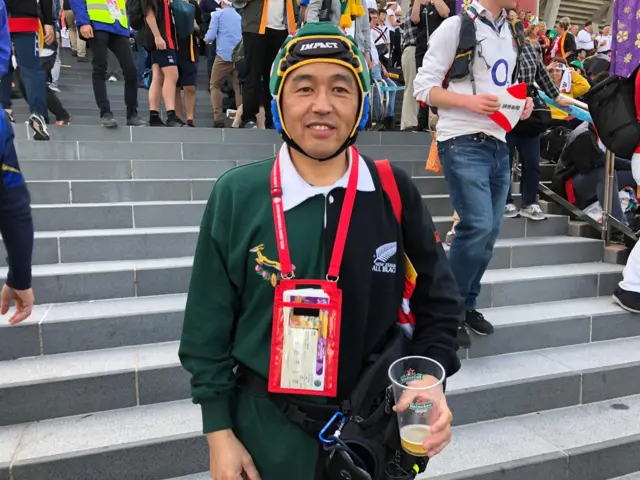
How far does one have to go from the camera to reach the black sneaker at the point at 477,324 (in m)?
3.27

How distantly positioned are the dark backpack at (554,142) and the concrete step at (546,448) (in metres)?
3.66

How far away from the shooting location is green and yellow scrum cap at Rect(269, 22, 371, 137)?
1.25 m

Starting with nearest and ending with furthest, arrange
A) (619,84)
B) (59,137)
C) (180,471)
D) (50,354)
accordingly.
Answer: (180,471) → (50,354) → (619,84) → (59,137)

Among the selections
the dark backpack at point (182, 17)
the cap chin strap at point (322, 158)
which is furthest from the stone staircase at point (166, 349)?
the dark backpack at point (182, 17)

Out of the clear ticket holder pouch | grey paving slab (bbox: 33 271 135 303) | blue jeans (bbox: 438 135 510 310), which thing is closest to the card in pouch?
the clear ticket holder pouch

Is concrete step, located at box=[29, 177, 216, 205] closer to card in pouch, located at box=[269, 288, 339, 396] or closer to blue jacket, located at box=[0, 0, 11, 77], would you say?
blue jacket, located at box=[0, 0, 11, 77]

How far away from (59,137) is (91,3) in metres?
1.43

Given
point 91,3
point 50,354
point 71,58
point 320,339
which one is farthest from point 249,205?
point 71,58

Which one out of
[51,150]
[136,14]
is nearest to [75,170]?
[51,150]

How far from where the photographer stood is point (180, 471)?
2.45 meters

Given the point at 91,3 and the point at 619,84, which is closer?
the point at 619,84

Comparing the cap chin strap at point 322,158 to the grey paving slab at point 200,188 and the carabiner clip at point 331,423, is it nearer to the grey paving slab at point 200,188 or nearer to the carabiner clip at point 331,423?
the carabiner clip at point 331,423

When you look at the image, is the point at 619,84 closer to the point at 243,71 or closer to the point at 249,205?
the point at 249,205

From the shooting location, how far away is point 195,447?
8.03 feet
